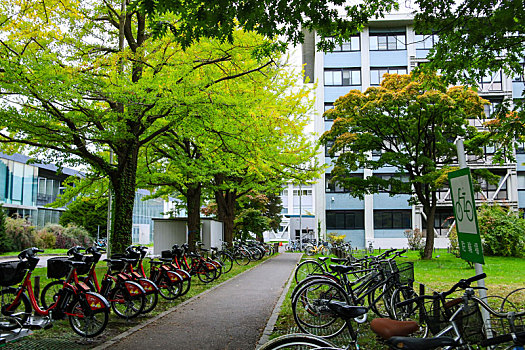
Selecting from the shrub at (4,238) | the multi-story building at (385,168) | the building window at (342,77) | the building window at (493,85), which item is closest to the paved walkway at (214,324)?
the shrub at (4,238)

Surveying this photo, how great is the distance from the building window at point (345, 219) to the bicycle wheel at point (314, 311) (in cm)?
2968

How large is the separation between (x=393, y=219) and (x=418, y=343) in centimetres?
3456

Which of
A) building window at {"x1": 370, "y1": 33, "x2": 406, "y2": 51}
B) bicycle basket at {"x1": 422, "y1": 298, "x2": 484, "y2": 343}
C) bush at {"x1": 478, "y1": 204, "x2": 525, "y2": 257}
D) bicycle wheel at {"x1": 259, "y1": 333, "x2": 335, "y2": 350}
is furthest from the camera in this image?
building window at {"x1": 370, "y1": 33, "x2": 406, "y2": 51}

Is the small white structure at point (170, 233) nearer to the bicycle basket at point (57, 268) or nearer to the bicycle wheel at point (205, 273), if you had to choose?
the bicycle wheel at point (205, 273)

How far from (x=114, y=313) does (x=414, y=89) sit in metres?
14.6

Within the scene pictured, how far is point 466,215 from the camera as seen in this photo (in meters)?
4.63

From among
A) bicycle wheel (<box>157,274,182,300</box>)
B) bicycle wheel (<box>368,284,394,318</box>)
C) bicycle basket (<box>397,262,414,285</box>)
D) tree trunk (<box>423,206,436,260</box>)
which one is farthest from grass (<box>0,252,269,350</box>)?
tree trunk (<box>423,206,436,260</box>)

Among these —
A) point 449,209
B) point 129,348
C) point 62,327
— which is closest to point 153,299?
point 62,327

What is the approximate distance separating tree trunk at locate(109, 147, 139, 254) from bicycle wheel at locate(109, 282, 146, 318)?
16.5 ft

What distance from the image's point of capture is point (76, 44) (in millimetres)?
12023

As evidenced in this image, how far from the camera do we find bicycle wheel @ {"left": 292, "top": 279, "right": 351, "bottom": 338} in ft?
22.5

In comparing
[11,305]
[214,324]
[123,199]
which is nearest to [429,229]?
[123,199]

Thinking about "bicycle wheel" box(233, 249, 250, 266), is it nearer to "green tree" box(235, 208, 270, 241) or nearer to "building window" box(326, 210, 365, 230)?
"green tree" box(235, 208, 270, 241)

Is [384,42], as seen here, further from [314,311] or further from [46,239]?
[314,311]
